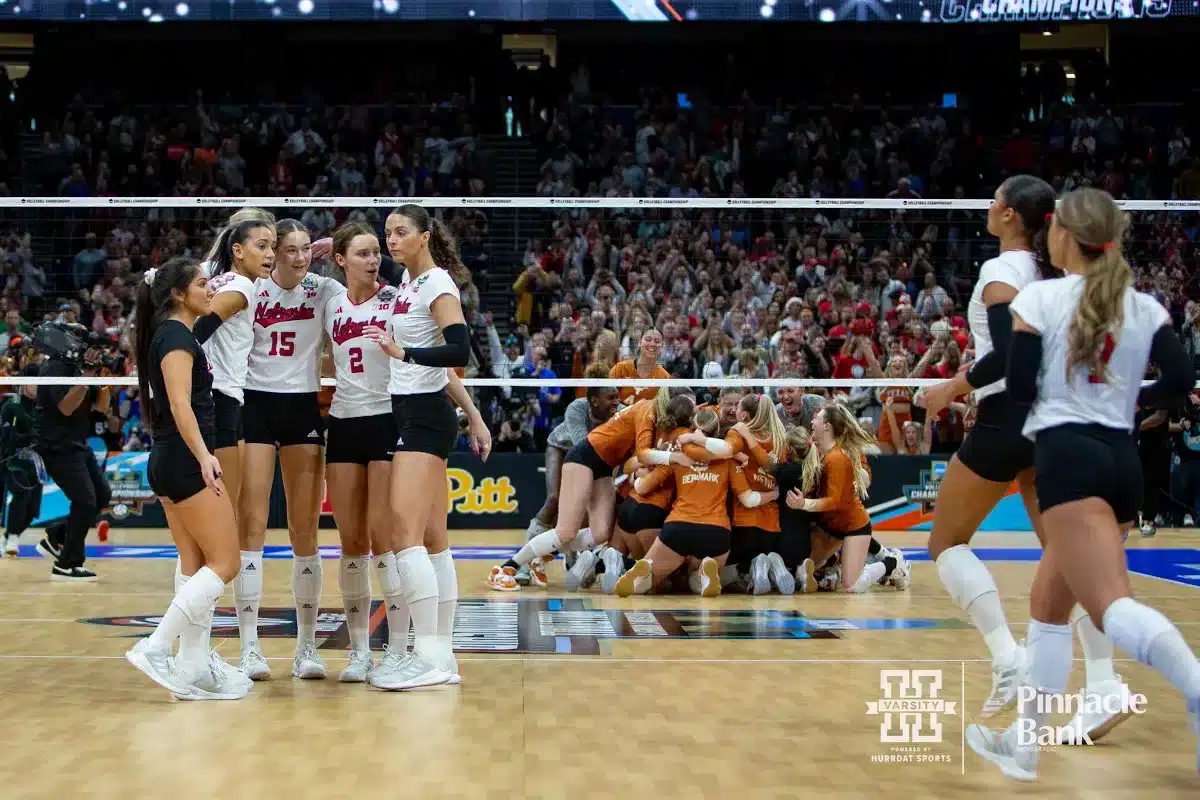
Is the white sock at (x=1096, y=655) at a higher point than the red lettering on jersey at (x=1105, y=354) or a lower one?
lower

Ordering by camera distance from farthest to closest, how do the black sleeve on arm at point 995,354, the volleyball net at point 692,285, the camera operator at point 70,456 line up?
1. the volleyball net at point 692,285
2. the camera operator at point 70,456
3. the black sleeve on arm at point 995,354

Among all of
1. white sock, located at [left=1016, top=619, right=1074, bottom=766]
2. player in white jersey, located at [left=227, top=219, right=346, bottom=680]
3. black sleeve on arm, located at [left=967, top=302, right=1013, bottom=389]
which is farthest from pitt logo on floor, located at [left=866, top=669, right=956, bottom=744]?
player in white jersey, located at [left=227, top=219, right=346, bottom=680]

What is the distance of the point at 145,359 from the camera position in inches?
203

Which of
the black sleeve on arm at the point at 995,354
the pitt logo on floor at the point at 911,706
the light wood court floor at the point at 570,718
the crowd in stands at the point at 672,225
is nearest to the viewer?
the light wood court floor at the point at 570,718

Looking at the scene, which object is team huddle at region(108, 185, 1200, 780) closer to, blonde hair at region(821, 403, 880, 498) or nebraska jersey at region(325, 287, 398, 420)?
nebraska jersey at region(325, 287, 398, 420)

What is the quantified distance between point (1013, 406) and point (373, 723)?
2.59 metres

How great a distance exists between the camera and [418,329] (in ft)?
17.8

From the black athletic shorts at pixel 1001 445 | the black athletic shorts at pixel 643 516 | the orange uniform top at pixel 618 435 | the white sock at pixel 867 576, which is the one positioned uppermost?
the black athletic shorts at pixel 1001 445

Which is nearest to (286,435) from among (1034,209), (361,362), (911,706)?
Result: (361,362)

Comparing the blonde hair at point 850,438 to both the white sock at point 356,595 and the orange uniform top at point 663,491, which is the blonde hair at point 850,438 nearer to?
the orange uniform top at point 663,491

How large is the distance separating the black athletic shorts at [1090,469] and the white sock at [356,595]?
3.12 metres

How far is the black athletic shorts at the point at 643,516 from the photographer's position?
8.63 meters

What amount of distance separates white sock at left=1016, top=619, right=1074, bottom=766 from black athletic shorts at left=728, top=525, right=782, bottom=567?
15.2ft

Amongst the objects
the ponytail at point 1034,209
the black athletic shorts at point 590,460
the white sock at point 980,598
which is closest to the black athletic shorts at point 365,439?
the white sock at point 980,598
